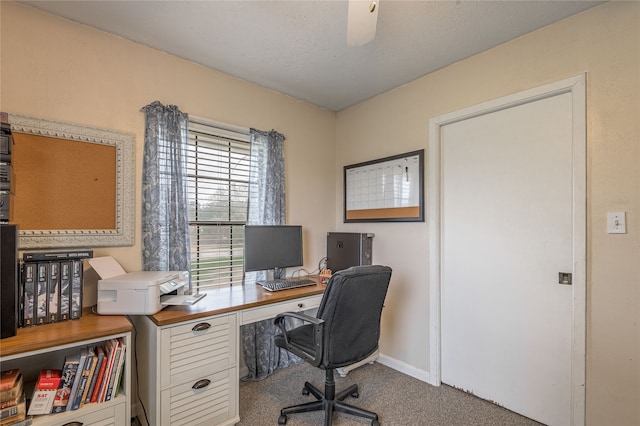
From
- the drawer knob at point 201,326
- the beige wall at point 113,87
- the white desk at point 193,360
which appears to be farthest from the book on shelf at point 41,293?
the drawer knob at point 201,326

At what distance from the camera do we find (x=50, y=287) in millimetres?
1553

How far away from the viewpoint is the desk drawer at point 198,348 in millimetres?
1631

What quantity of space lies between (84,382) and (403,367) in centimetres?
226

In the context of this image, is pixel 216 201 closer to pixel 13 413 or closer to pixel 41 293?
pixel 41 293

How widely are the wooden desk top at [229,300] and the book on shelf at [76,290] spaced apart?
36 centimetres

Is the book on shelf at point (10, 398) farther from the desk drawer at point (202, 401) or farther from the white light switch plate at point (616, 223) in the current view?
the white light switch plate at point (616, 223)

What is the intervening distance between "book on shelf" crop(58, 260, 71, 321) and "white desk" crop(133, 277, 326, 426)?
0.37 m

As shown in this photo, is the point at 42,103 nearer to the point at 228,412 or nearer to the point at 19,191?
the point at 19,191

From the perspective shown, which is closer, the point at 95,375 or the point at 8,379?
the point at 8,379

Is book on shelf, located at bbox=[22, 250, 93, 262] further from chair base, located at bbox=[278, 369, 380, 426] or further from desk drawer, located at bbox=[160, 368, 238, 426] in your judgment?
chair base, located at bbox=[278, 369, 380, 426]

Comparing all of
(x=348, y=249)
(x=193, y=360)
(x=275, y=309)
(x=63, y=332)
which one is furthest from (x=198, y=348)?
(x=348, y=249)

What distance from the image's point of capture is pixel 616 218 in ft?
5.43

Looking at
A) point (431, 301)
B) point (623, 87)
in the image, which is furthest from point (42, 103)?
point (623, 87)

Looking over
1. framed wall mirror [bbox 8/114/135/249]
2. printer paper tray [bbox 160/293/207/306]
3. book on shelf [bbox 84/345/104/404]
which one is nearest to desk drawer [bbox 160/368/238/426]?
book on shelf [bbox 84/345/104/404]
